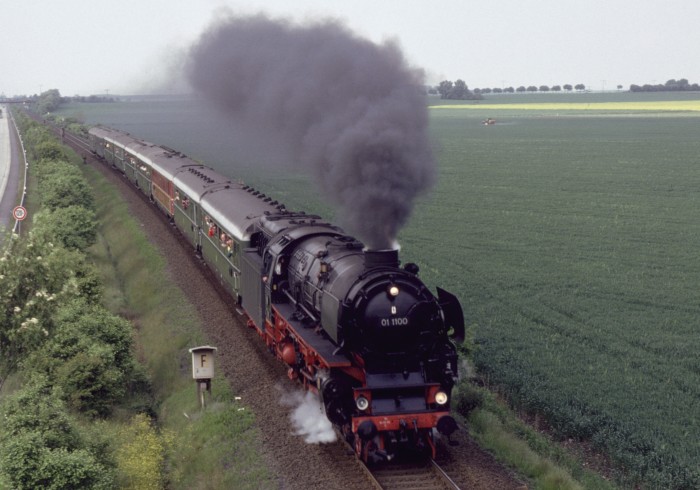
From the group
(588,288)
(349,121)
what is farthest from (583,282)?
(349,121)

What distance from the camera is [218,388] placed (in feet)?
65.0

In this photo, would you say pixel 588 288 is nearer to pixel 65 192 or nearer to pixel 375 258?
pixel 375 258

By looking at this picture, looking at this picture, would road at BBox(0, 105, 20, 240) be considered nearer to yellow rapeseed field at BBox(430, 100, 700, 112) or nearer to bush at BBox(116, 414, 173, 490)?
bush at BBox(116, 414, 173, 490)

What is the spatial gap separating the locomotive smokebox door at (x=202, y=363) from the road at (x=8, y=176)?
9599 mm

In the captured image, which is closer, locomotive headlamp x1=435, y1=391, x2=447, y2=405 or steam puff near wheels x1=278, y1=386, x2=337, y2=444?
locomotive headlamp x1=435, y1=391, x2=447, y2=405

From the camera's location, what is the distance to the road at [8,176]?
49.1 metres

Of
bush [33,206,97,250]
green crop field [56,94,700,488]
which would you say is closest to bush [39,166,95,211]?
bush [33,206,97,250]

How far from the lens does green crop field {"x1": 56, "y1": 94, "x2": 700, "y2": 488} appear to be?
1808 cm

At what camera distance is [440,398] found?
14719 mm

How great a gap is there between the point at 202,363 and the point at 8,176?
202 ft

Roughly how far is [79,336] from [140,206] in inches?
1058

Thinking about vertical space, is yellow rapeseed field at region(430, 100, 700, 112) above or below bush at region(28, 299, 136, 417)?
above

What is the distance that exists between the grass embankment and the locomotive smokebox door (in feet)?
2.35

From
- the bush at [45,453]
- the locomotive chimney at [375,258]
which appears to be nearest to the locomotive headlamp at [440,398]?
the locomotive chimney at [375,258]
